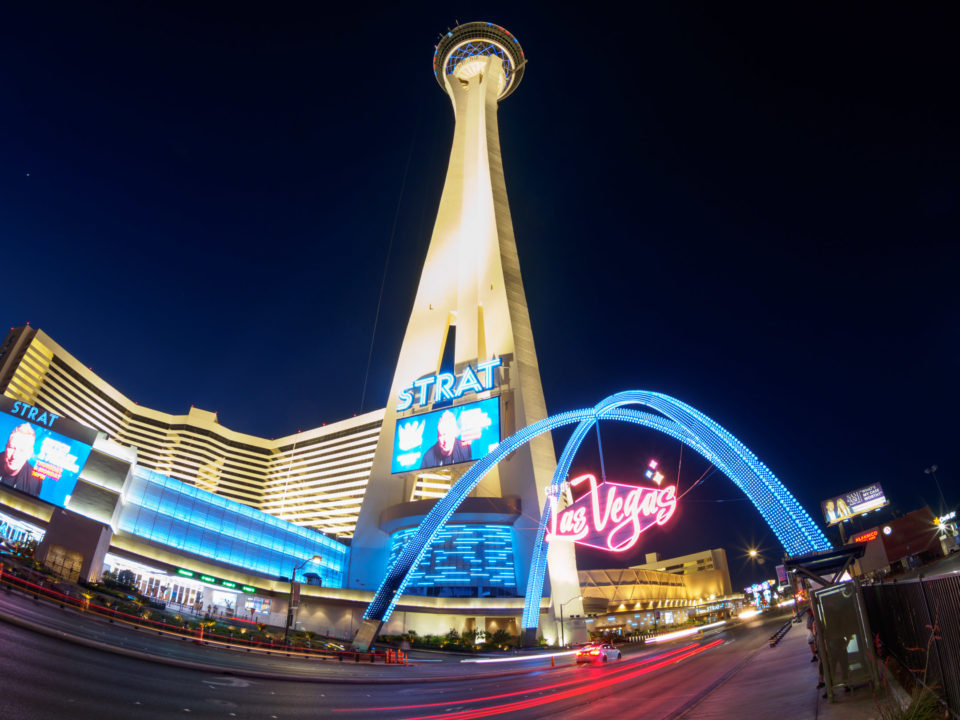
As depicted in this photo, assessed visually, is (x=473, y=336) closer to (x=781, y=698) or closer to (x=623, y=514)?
(x=623, y=514)

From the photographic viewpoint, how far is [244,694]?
45.6 feet

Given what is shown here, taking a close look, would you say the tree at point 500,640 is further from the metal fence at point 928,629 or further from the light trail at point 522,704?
the metal fence at point 928,629

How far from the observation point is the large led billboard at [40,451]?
132ft

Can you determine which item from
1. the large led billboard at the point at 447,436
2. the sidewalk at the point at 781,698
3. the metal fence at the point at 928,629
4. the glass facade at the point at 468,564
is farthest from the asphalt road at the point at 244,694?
the glass facade at the point at 468,564

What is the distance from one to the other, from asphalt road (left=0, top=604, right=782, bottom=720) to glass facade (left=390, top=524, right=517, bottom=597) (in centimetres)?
4062

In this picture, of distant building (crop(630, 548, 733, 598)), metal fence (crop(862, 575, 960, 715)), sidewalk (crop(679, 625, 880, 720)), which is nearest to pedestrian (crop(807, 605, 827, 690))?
sidewalk (crop(679, 625, 880, 720))

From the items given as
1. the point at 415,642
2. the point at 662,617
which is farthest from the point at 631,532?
the point at 662,617

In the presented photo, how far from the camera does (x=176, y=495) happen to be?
51.3 m

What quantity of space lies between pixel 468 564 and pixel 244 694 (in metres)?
49.4

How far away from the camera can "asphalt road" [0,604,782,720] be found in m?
10.1

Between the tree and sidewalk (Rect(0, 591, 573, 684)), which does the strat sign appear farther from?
sidewalk (Rect(0, 591, 573, 684))

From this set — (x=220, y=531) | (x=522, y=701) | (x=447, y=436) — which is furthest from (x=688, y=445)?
(x=220, y=531)

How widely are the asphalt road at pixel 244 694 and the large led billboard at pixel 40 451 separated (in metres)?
32.4

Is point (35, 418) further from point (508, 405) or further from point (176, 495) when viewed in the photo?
point (508, 405)
